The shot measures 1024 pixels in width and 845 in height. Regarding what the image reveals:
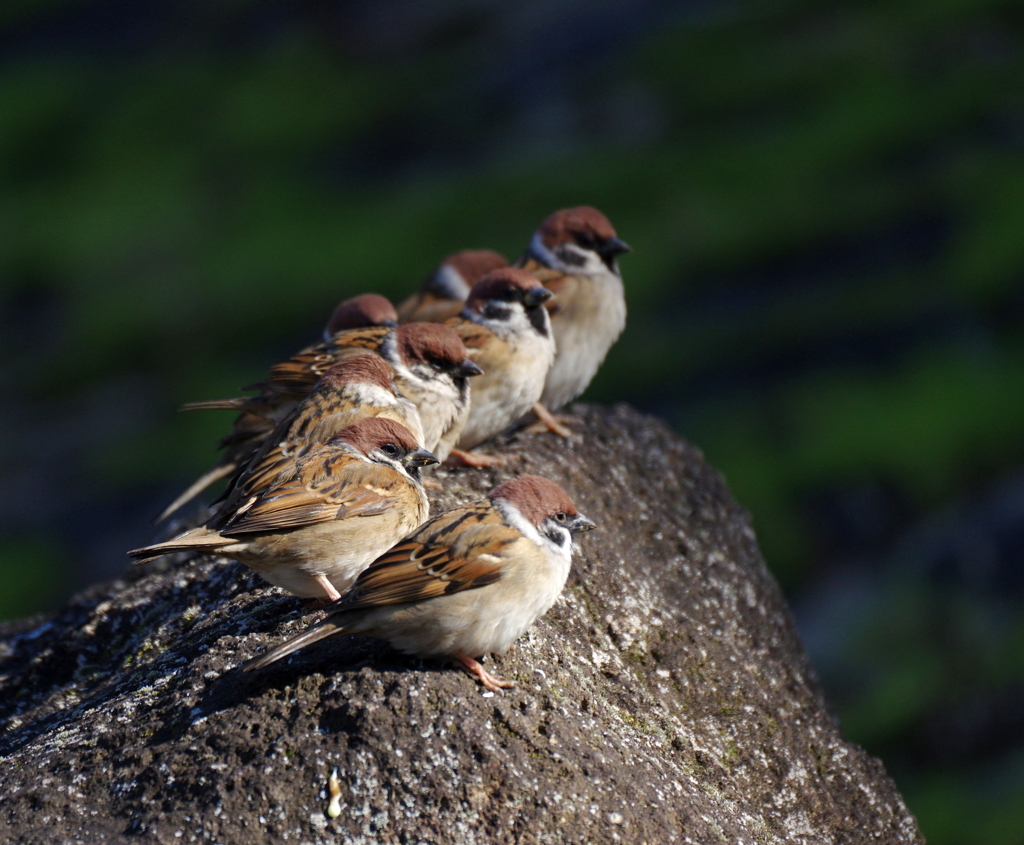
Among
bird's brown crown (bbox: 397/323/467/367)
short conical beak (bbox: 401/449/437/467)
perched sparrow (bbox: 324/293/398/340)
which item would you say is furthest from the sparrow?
short conical beak (bbox: 401/449/437/467)

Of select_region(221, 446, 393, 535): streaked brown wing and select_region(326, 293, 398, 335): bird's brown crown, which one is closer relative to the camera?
select_region(221, 446, 393, 535): streaked brown wing

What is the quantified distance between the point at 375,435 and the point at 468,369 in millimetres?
921

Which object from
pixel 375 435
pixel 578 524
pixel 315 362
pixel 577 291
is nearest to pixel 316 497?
pixel 375 435

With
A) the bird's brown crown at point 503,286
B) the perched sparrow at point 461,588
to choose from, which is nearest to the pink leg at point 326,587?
the perched sparrow at point 461,588

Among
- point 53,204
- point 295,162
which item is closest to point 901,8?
point 295,162

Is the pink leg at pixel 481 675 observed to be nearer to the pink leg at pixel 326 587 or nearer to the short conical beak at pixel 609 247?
the pink leg at pixel 326 587

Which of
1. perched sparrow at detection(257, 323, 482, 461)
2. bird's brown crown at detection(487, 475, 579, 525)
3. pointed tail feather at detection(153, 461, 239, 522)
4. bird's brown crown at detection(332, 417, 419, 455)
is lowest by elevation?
pointed tail feather at detection(153, 461, 239, 522)

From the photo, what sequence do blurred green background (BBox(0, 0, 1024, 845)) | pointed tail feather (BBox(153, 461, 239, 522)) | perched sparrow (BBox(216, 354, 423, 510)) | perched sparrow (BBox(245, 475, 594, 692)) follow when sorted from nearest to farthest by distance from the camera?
perched sparrow (BBox(245, 475, 594, 692)) < perched sparrow (BBox(216, 354, 423, 510)) < pointed tail feather (BBox(153, 461, 239, 522)) < blurred green background (BBox(0, 0, 1024, 845))

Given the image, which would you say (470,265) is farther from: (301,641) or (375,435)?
(301,641)

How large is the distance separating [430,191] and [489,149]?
115cm

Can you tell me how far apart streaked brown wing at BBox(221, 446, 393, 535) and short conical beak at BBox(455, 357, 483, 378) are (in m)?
1.03

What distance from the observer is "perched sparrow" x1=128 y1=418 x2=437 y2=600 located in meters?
3.63

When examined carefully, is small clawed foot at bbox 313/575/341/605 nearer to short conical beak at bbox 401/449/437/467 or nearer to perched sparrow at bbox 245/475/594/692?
perched sparrow at bbox 245/475/594/692

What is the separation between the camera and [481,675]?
10.9 ft
